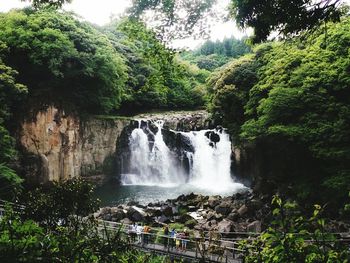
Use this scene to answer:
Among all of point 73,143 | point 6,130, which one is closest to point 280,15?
point 6,130

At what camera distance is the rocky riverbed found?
53.0 feet

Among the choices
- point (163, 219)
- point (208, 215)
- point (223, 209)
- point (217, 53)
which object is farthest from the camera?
point (217, 53)

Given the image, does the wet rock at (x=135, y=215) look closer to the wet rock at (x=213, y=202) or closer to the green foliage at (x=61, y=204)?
the wet rock at (x=213, y=202)

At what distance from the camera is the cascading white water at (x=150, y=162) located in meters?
33.4

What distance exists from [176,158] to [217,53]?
5012 cm

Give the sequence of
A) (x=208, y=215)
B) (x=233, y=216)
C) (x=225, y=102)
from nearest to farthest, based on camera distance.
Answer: (x=233, y=216) → (x=208, y=215) → (x=225, y=102)

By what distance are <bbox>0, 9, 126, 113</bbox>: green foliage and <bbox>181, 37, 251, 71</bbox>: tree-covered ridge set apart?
38546 millimetres

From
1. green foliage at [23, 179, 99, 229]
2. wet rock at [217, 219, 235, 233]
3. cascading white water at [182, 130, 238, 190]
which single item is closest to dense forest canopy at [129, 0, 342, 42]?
green foliage at [23, 179, 99, 229]

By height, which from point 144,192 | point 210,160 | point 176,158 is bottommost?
point 144,192

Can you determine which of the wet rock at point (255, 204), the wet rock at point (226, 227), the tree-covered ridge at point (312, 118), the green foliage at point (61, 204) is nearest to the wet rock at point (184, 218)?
the wet rock at point (226, 227)

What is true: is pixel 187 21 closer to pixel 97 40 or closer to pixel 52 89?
pixel 52 89

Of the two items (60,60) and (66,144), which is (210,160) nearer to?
(66,144)

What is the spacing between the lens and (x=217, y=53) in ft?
255

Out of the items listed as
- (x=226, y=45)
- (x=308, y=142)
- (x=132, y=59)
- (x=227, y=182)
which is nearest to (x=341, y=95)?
(x=308, y=142)
